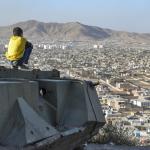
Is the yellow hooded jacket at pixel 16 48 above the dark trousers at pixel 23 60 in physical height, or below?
above

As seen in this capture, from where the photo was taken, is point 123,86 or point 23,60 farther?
point 123,86

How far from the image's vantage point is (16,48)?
9.66 metres

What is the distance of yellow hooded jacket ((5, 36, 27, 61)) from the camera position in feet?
31.7

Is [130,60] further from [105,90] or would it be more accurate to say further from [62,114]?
[62,114]

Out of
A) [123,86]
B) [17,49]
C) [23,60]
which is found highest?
[17,49]

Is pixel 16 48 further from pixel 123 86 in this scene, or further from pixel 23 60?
pixel 123 86

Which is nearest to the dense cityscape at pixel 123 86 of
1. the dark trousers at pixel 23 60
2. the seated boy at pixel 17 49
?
the dark trousers at pixel 23 60

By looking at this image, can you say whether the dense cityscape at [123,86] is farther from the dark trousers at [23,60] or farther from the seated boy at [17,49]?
the seated boy at [17,49]

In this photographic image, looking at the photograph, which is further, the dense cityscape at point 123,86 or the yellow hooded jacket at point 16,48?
the dense cityscape at point 123,86

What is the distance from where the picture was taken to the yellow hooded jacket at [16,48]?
380 inches

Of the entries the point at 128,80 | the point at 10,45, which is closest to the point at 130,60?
the point at 128,80

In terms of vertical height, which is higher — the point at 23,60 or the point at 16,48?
the point at 16,48

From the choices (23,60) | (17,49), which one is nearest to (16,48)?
(17,49)

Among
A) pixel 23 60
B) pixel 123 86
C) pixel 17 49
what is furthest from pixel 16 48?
pixel 123 86
